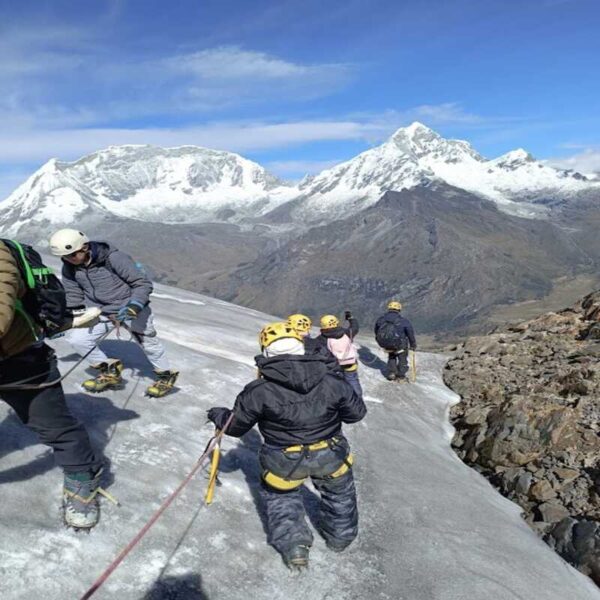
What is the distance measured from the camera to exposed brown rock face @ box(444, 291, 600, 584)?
10773 mm

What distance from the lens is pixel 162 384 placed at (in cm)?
1222

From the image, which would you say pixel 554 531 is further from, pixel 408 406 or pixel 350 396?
pixel 408 406

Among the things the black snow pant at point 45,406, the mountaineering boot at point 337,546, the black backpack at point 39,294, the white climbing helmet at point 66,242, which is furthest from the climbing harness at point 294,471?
the white climbing helmet at point 66,242

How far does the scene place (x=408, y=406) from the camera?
17750 millimetres

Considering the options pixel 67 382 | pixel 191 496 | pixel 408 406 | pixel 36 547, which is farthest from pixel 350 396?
pixel 408 406

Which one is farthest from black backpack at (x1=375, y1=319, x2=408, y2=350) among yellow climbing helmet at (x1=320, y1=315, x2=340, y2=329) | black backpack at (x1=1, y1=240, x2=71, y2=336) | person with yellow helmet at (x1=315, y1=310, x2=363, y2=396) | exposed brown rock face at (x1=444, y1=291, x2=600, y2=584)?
black backpack at (x1=1, y1=240, x2=71, y2=336)

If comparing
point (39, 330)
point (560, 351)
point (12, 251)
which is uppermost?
point (12, 251)

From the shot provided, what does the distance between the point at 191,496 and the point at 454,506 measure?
16.5ft

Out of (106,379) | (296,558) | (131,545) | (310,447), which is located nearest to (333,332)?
(106,379)

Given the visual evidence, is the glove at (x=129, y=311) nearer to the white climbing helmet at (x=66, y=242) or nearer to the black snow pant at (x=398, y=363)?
the white climbing helmet at (x=66, y=242)

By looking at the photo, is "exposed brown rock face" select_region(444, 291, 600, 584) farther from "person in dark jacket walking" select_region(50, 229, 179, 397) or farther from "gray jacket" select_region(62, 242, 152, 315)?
"gray jacket" select_region(62, 242, 152, 315)

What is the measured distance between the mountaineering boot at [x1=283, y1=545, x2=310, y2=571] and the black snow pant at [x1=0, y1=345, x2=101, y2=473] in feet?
9.80

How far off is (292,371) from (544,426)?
31.3ft

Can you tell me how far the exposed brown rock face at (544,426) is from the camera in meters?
10.8
